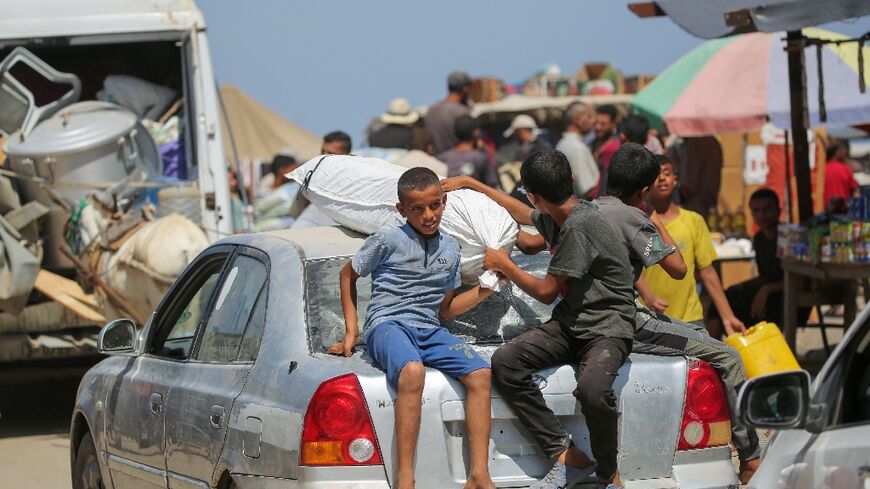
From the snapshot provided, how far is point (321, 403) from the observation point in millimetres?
4816

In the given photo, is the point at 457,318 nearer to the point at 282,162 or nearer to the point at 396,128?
the point at 282,162

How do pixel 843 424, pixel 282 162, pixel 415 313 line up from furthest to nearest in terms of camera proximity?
pixel 282 162
pixel 415 313
pixel 843 424

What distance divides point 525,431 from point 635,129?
657 centimetres

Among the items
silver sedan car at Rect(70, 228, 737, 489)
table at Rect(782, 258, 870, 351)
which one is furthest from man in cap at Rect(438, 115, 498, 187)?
silver sedan car at Rect(70, 228, 737, 489)

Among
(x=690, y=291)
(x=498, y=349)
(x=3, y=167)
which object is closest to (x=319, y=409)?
(x=498, y=349)

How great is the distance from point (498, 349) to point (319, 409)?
0.71m

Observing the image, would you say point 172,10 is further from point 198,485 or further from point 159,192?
point 198,485

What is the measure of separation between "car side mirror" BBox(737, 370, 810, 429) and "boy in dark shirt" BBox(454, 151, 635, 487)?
1.18 m

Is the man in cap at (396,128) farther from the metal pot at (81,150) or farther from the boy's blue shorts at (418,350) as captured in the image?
the boy's blue shorts at (418,350)

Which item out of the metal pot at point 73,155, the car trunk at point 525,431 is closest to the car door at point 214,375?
the car trunk at point 525,431

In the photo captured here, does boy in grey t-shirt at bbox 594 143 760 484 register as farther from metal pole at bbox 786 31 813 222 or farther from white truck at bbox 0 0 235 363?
white truck at bbox 0 0 235 363

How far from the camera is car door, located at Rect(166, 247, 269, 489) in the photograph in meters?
5.41

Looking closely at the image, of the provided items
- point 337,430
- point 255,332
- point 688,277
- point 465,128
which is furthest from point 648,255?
point 465,128

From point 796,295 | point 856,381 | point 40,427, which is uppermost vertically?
point 856,381
